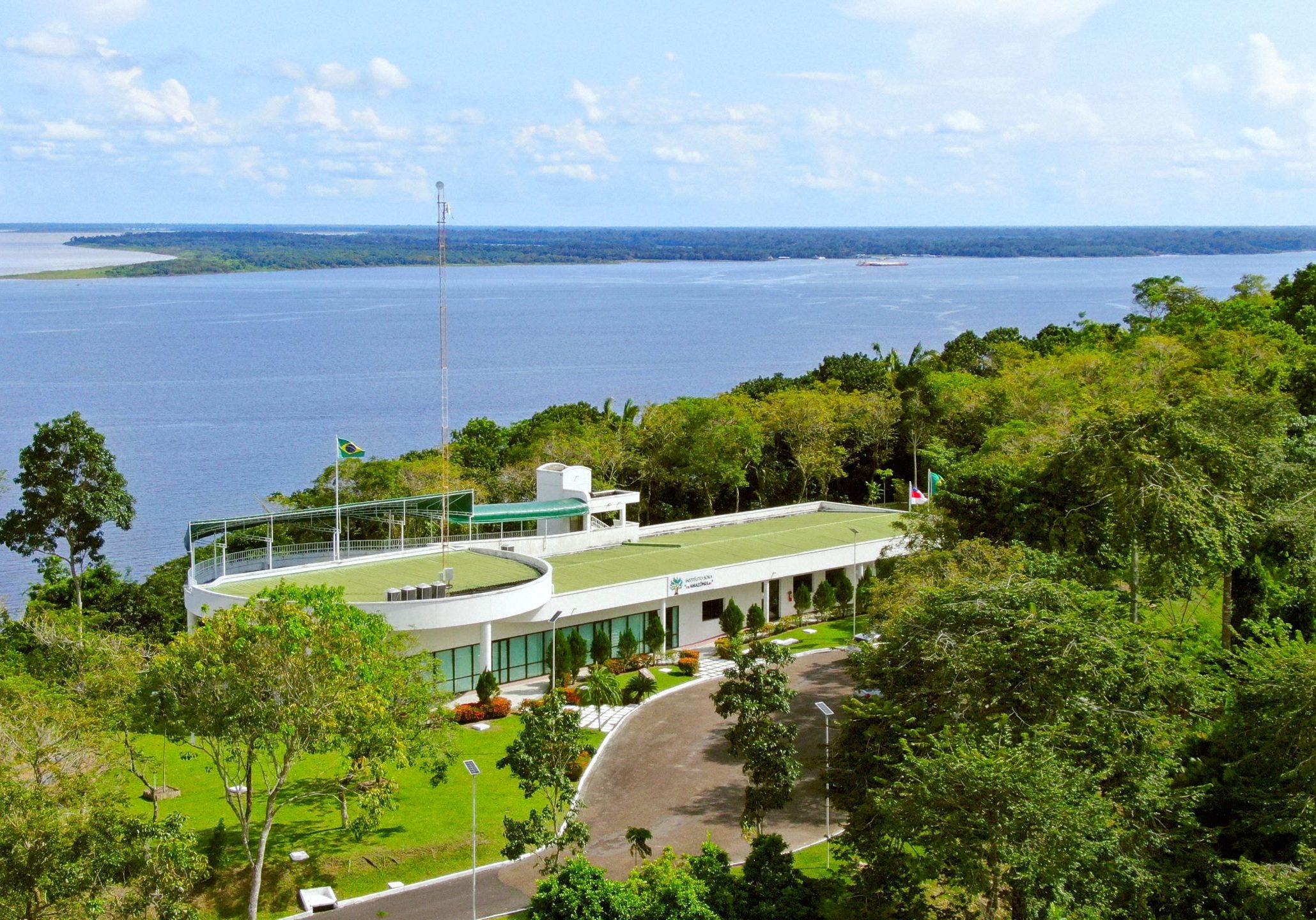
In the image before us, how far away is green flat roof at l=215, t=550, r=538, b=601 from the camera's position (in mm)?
44875

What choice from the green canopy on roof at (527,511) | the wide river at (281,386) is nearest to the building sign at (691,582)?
the green canopy on roof at (527,511)

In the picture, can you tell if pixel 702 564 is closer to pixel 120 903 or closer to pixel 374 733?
pixel 374 733

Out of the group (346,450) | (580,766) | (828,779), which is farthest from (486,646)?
(828,779)

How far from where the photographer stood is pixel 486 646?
45344mm

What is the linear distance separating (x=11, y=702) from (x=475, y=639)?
60.9ft

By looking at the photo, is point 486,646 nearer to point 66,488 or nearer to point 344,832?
point 344,832

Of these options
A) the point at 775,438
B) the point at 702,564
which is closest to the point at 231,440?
the point at 775,438

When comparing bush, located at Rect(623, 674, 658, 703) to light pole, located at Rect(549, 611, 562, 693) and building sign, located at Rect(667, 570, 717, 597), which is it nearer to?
light pole, located at Rect(549, 611, 562, 693)

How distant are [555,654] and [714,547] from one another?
→ 13.5 meters

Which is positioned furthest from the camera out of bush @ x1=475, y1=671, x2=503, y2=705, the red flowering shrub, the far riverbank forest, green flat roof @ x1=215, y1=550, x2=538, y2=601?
green flat roof @ x1=215, y1=550, x2=538, y2=601

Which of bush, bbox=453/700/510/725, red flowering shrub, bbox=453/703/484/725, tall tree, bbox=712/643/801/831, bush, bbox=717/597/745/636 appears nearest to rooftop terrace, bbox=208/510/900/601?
bush, bbox=717/597/745/636

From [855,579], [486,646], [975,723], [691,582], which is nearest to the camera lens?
[975,723]

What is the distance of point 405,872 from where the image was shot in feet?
103

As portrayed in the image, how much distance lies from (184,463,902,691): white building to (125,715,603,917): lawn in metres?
5.61
